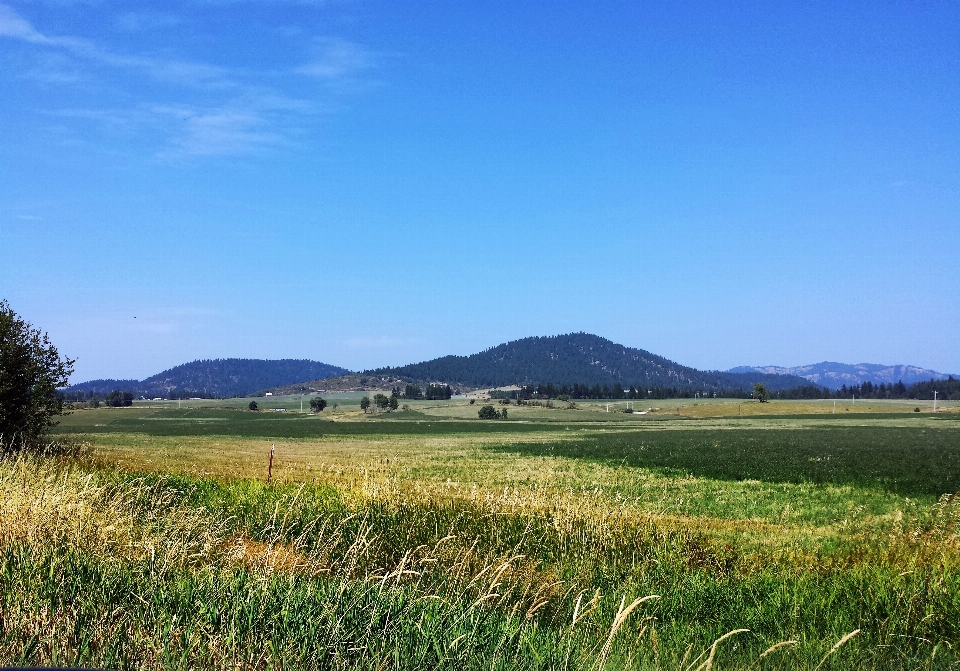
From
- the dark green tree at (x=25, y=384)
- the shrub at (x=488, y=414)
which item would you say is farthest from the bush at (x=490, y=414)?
the dark green tree at (x=25, y=384)

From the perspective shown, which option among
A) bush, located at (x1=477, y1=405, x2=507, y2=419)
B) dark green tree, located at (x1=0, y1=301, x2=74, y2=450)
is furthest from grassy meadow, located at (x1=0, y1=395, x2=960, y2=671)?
bush, located at (x1=477, y1=405, x2=507, y2=419)

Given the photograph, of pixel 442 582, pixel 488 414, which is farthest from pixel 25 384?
pixel 488 414

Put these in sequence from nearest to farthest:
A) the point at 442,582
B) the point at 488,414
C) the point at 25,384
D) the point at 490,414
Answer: the point at 442,582
the point at 25,384
the point at 488,414
the point at 490,414

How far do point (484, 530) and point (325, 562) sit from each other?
13.3 feet

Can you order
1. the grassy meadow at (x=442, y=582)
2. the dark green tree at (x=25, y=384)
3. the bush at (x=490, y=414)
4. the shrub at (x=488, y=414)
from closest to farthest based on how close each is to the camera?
the grassy meadow at (x=442, y=582)
the dark green tree at (x=25, y=384)
the shrub at (x=488, y=414)
the bush at (x=490, y=414)

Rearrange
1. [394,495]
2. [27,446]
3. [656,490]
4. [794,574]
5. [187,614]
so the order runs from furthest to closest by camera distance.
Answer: [656,490] → [27,446] → [394,495] → [794,574] → [187,614]

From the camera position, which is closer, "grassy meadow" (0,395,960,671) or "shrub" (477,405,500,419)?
"grassy meadow" (0,395,960,671)

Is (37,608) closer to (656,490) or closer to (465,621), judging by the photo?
(465,621)

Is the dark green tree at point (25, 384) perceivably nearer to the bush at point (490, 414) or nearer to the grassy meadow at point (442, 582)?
the grassy meadow at point (442, 582)

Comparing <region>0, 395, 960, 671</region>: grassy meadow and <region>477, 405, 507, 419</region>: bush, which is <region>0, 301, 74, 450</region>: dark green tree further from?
<region>477, 405, 507, 419</region>: bush

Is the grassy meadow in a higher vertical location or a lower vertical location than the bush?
higher

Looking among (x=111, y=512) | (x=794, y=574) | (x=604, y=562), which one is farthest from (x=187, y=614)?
(x=794, y=574)

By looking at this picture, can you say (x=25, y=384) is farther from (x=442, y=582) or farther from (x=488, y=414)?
(x=488, y=414)

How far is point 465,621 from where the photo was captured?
24.6 feet
